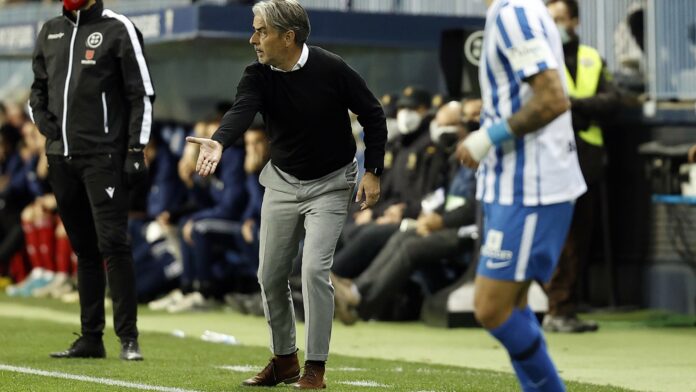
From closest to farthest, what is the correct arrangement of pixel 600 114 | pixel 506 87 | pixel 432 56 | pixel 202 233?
pixel 506 87, pixel 600 114, pixel 202 233, pixel 432 56

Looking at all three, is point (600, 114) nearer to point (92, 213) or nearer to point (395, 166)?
point (395, 166)

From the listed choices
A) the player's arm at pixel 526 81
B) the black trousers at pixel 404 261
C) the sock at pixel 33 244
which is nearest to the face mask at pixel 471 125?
the black trousers at pixel 404 261

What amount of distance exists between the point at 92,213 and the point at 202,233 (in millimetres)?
5687

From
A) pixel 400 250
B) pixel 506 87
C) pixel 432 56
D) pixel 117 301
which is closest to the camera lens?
pixel 506 87

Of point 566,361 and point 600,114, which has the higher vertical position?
point 600,114

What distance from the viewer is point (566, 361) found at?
10.2m

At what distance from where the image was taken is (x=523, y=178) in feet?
19.6

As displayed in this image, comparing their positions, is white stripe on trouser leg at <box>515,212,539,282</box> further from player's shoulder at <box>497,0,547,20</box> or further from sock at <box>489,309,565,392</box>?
player's shoulder at <box>497,0,547,20</box>

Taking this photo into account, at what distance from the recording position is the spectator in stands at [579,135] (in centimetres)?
1230

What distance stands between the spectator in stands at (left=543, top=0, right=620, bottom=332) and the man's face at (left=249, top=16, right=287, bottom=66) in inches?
189

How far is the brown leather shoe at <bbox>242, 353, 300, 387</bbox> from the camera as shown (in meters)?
8.10

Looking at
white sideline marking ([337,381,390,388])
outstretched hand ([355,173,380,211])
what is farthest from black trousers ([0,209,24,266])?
outstretched hand ([355,173,380,211])

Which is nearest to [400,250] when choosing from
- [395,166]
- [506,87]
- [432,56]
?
[395,166]

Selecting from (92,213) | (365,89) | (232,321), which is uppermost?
(365,89)
